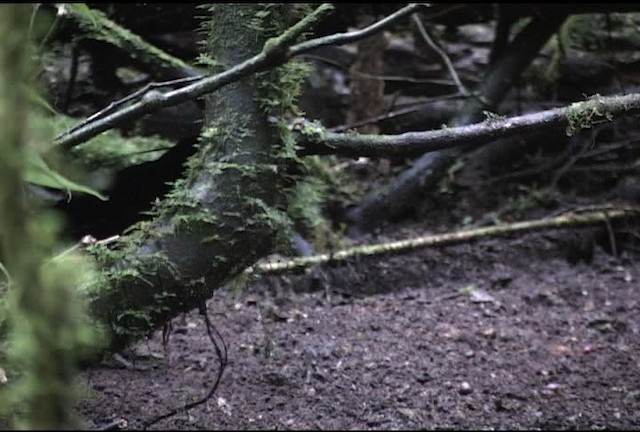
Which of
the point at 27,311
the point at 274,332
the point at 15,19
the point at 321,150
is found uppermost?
the point at 15,19

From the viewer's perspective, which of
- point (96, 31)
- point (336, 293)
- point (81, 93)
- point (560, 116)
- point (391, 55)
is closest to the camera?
point (560, 116)

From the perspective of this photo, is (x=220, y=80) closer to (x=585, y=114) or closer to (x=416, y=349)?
(x=585, y=114)

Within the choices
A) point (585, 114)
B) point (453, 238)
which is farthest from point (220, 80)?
point (453, 238)

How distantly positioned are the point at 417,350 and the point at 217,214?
81 centimetres

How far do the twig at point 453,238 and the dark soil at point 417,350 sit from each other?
6 centimetres

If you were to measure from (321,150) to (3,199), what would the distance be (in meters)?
1.07

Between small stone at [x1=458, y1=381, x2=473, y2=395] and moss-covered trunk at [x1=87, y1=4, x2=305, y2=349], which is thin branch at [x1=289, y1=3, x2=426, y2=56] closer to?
moss-covered trunk at [x1=87, y1=4, x2=305, y2=349]

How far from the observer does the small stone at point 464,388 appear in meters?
1.69

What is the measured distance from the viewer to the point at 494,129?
131cm

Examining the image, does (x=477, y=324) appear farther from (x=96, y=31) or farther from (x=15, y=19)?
(x=15, y=19)

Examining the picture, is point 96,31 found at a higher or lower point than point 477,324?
higher

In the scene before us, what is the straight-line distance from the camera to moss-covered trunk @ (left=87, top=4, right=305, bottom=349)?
1.30m

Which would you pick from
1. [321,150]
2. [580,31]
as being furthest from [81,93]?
[580,31]

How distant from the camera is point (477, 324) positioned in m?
2.15
